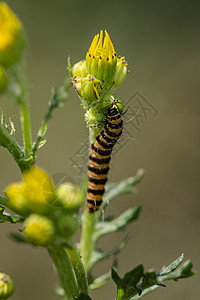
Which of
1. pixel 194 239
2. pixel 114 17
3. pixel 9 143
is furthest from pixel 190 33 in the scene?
pixel 9 143

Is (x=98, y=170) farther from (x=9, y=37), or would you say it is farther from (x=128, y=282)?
(x=9, y=37)

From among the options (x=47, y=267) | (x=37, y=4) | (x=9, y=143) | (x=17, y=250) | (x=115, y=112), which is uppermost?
(x=37, y=4)

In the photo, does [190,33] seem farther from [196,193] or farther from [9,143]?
[9,143]

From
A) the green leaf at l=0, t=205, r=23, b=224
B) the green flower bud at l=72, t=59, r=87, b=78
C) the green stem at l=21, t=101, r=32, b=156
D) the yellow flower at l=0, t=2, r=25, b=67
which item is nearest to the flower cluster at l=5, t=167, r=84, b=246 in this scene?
the green leaf at l=0, t=205, r=23, b=224

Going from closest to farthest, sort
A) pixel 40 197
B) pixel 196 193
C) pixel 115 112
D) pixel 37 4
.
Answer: pixel 40 197
pixel 115 112
pixel 196 193
pixel 37 4

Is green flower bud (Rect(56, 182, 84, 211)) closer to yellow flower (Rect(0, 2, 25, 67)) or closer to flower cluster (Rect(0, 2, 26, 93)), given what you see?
flower cluster (Rect(0, 2, 26, 93))

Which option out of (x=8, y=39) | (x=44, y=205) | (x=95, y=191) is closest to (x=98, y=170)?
(x=95, y=191)

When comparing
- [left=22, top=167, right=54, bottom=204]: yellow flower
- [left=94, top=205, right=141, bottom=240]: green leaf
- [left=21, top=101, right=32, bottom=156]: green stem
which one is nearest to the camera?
[left=22, top=167, right=54, bottom=204]: yellow flower
